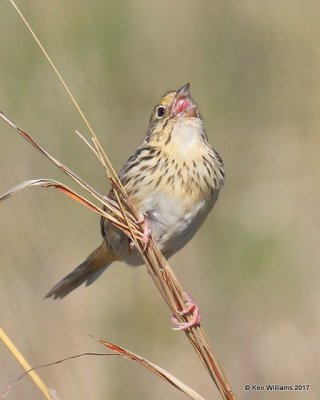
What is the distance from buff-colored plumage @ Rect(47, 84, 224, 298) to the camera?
13.3ft

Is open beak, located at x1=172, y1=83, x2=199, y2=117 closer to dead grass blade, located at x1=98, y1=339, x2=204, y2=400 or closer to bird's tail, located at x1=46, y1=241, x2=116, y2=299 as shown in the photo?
bird's tail, located at x1=46, y1=241, x2=116, y2=299

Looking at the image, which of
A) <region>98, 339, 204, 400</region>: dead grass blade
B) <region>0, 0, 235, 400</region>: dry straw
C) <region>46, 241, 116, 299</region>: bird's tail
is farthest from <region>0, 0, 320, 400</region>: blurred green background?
<region>98, 339, 204, 400</region>: dead grass blade

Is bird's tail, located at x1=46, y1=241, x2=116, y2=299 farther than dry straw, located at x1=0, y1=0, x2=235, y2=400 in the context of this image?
Yes

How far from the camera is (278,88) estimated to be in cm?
639

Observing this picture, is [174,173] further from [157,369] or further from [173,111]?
[157,369]

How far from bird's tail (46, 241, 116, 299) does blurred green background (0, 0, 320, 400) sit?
0.13 metres

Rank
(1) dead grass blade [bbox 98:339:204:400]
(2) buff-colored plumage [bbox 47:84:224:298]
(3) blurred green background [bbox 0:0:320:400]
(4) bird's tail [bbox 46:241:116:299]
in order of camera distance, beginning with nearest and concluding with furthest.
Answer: (1) dead grass blade [bbox 98:339:204:400] → (2) buff-colored plumage [bbox 47:84:224:298] → (4) bird's tail [bbox 46:241:116:299] → (3) blurred green background [bbox 0:0:320:400]

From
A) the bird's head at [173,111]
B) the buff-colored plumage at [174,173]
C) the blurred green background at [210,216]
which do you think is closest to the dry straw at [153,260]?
the buff-colored plumage at [174,173]

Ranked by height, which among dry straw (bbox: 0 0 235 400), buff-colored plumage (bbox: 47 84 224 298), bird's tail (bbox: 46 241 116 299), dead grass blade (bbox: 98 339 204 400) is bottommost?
dead grass blade (bbox: 98 339 204 400)

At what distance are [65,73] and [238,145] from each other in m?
1.07

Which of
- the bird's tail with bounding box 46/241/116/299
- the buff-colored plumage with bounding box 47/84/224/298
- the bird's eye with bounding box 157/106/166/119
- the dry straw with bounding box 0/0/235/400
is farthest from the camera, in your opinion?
the bird's tail with bounding box 46/241/116/299

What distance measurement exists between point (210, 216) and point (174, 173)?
1.84m

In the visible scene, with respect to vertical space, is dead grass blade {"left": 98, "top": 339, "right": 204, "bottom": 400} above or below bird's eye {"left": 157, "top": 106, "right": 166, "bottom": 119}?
below

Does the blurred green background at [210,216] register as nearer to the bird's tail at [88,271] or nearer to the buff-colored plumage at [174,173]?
the bird's tail at [88,271]
